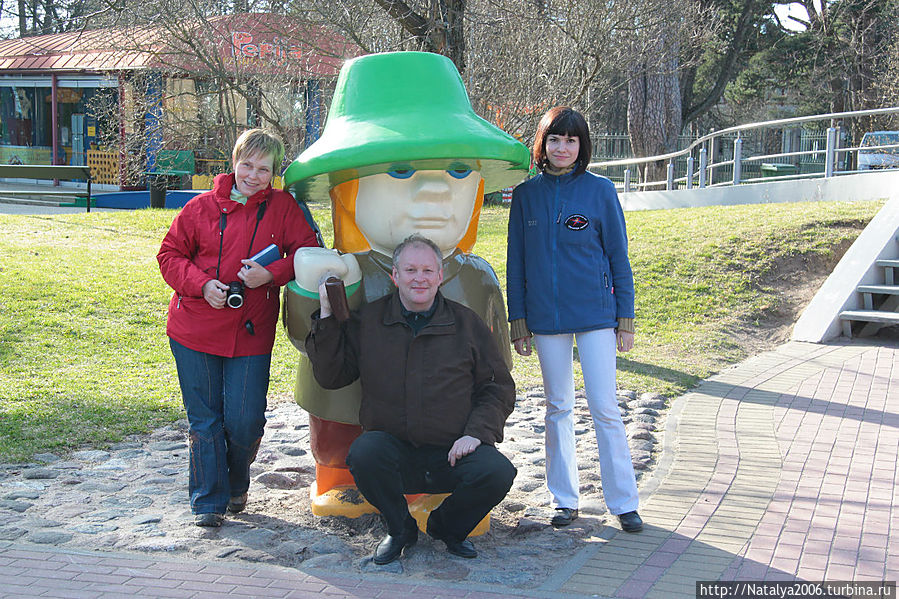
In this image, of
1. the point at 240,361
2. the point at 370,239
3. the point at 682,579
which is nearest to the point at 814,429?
the point at 682,579

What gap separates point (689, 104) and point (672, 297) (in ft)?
50.2

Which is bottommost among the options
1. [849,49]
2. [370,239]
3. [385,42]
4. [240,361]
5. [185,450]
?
[185,450]

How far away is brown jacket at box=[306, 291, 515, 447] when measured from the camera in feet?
12.2

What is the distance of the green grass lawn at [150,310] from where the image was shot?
20.9 ft

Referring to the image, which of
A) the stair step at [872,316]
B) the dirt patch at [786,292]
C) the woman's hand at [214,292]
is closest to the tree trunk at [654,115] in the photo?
the dirt patch at [786,292]

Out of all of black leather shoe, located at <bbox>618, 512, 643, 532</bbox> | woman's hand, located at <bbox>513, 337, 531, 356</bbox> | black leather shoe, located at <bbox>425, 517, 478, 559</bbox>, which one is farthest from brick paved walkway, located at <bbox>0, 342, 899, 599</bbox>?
woman's hand, located at <bbox>513, 337, 531, 356</bbox>

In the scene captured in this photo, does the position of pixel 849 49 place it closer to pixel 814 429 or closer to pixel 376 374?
pixel 814 429

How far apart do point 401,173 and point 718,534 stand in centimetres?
215

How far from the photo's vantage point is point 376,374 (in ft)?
12.4

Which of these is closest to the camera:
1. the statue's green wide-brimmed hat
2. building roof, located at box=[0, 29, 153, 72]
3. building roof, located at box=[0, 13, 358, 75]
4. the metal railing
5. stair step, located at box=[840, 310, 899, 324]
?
the statue's green wide-brimmed hat

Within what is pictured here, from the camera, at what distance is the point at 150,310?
9594 millimetres

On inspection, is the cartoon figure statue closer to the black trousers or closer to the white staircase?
the black trousers

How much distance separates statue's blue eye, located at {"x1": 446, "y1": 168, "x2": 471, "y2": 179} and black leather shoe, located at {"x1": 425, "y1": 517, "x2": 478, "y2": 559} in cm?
150

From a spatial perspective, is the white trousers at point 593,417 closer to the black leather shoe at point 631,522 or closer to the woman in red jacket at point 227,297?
the black leather shoe at point 631,522
